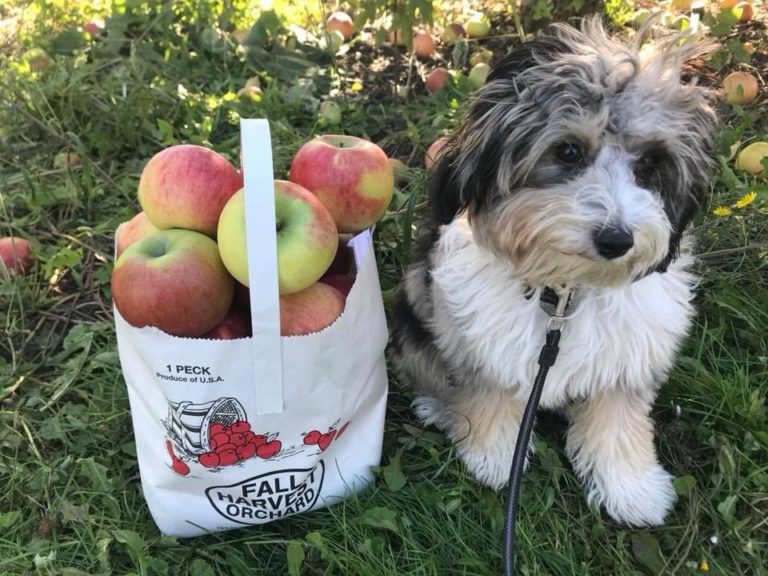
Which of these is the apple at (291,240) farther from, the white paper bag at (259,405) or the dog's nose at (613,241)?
the dog's nose at (613,241)

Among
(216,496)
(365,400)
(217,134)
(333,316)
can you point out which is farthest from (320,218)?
(217,134)

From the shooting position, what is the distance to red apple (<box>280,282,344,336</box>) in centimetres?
165

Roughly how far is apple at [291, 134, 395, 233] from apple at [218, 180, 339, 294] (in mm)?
208

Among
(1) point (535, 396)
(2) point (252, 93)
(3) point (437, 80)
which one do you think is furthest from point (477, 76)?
(1) point (535, 396)

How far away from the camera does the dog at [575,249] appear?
1.59m

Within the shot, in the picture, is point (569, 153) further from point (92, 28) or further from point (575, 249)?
point (92, 28)

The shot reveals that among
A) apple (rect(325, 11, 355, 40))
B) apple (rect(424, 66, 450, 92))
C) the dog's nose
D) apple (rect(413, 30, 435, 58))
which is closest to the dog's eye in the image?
the dog's nose

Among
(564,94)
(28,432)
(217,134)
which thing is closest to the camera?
(564,94)

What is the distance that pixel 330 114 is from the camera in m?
3.52

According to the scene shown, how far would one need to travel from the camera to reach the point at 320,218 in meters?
1.65

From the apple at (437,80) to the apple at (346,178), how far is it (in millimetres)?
1904

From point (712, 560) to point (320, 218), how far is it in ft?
4.69

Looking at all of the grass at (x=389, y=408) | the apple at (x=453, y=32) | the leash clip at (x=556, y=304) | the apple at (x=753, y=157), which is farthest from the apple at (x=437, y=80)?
the leash clip at (x=556, y=304)

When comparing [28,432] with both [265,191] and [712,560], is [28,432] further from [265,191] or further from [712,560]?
[712,560]
